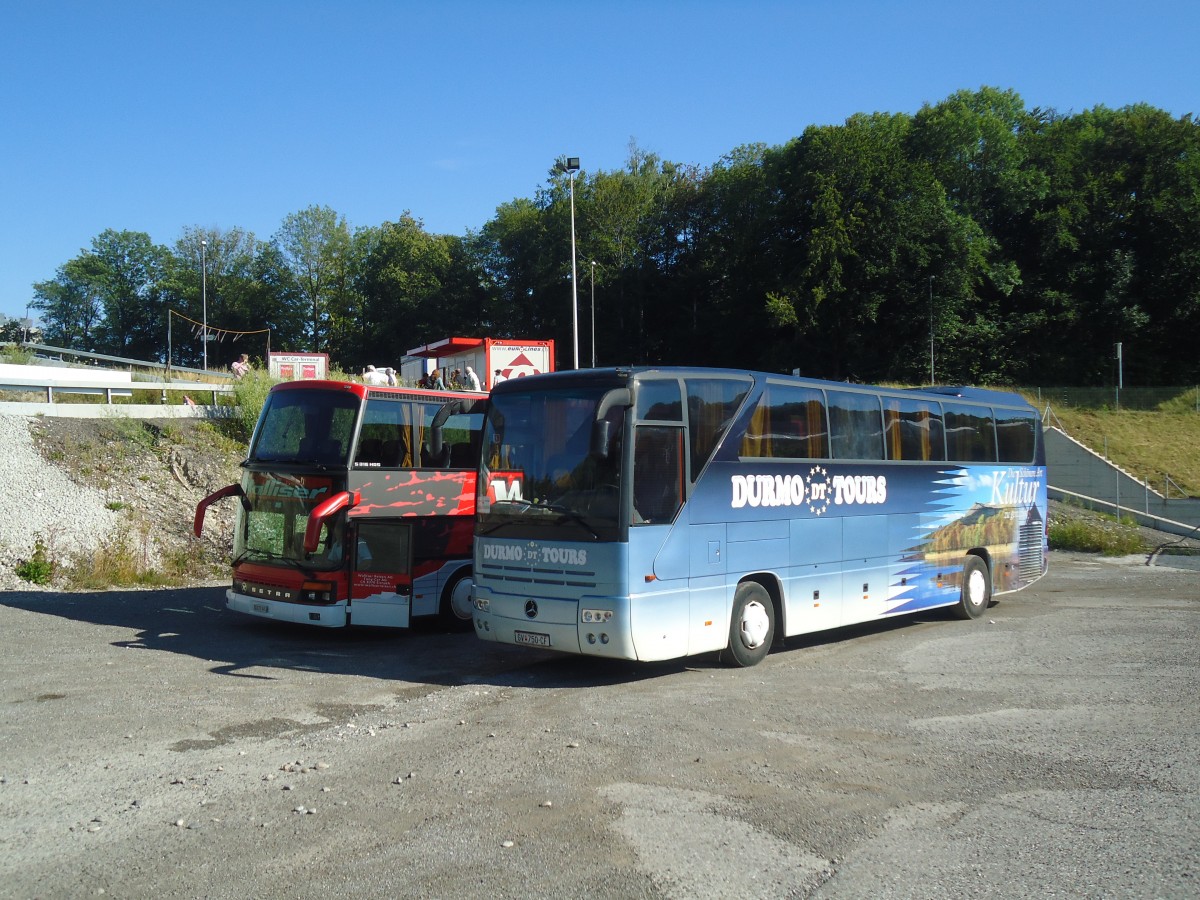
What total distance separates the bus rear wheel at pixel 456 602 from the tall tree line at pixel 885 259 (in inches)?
1634

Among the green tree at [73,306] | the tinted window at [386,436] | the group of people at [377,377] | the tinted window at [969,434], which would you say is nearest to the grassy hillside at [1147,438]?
the tinted window at [969,434]

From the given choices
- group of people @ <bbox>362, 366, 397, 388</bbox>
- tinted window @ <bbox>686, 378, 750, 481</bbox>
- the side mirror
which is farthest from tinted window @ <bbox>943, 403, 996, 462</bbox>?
group of people @ <bbox>362, 366, 397, 388</bbox>

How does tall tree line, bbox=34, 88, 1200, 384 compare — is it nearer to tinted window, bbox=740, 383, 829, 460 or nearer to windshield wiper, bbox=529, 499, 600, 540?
tinted window, bbox=740, 383, 829, 460

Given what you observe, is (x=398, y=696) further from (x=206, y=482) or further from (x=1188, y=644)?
(x=206, y=482)

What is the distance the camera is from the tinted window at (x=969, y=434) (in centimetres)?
1448

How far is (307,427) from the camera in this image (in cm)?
1244

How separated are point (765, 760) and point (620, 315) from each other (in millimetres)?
61362

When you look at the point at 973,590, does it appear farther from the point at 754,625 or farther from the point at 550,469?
the point at 550,469

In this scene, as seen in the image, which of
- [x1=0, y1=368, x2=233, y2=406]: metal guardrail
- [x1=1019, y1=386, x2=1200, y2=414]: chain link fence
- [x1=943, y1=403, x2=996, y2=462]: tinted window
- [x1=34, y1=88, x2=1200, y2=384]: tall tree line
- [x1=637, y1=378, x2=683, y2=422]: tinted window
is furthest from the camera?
[x1=34, y1=88, x2=1200, y2=384]: tall tree line

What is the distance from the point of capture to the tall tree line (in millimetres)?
52688

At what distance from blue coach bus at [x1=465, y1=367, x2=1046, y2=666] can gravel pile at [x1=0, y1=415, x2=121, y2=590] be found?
10.8 meters

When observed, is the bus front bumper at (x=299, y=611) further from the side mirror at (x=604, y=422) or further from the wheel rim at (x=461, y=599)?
the side mirror at (x=604, y=422)

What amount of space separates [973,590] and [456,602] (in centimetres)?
800

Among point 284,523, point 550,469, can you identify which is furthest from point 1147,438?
point 284,523
